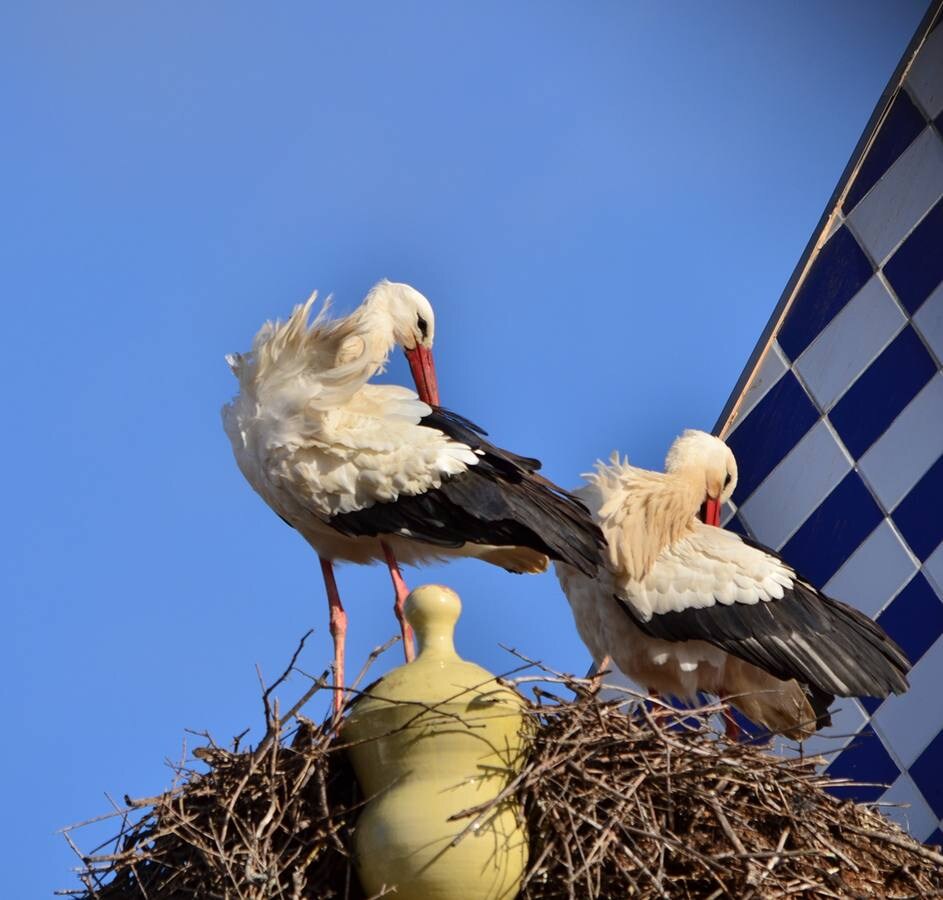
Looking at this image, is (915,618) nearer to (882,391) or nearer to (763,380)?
(882,391)

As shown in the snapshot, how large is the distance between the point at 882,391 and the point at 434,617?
356 cm

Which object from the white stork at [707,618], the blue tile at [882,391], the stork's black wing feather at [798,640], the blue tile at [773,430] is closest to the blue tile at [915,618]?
the blue tile at [882,391]

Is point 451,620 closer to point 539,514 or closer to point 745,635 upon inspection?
point 539,514

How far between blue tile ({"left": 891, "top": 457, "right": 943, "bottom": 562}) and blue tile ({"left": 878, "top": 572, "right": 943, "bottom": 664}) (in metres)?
0.11

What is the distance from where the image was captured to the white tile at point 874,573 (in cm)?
657

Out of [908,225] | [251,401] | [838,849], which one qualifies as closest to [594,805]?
[838,849]

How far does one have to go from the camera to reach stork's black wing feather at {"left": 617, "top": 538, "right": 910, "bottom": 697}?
16.8 ft

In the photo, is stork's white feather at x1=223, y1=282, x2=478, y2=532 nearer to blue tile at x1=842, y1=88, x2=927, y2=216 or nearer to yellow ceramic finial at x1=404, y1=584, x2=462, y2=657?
yellow ceramic finial at x1=404, y1=584, x2=462, y2=657

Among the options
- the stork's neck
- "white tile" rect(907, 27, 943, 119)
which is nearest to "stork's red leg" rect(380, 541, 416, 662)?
the stork's neck

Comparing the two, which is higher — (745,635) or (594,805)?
(745,635)

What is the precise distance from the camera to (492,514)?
4492 mm

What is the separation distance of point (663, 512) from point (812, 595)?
45 cm

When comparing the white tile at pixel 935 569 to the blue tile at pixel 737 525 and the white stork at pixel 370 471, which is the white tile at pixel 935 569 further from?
the white stork at pixel 370 471

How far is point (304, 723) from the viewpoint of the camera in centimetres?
375
